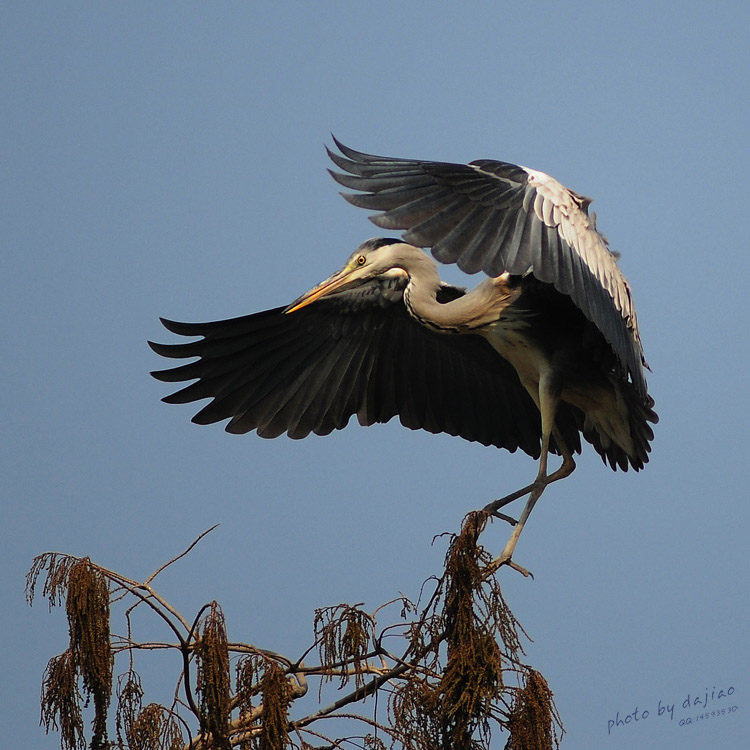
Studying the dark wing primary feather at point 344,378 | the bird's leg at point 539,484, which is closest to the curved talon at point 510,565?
the bird's leg at point 539,484

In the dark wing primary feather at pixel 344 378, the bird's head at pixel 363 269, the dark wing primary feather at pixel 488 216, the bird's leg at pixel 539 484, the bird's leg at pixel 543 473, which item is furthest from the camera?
the dark wing primary feather at pixel 344 378

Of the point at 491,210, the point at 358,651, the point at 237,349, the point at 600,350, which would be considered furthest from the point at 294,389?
the point at 358,651

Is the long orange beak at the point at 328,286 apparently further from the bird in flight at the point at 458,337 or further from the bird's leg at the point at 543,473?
the bird's leg at the point at 543,473

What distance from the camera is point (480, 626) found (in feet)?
12.0

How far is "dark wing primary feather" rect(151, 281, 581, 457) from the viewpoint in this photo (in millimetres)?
5773

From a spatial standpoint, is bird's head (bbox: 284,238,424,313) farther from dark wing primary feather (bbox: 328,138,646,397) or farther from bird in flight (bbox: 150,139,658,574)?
dark wing primary feather (bbox: 328,138,646,397)

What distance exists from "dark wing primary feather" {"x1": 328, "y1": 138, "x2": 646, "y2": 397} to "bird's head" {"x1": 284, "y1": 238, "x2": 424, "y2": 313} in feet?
3.48

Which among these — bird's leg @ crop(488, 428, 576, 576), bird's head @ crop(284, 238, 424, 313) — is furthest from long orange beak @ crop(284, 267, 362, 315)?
bird's leg @ crop(488, 428, 576, 576)

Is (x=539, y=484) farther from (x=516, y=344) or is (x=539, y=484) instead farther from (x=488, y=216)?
(x=488, y=216)

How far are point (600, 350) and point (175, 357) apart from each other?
2017 millimetres

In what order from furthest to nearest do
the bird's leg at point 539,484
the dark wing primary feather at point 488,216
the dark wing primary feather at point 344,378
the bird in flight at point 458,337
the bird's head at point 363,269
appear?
the dark wing primary feather at point 344,378 → the bird's head at point 363,269 → the bird's leg at point 539,484 → the bird in flight at point 458,337 → the dark wing primary feather at point 488,216

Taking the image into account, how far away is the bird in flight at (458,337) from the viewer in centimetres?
418

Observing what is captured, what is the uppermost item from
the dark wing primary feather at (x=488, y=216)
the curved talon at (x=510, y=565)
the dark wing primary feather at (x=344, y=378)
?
the dark wing primary feather at (x=344, y=378)

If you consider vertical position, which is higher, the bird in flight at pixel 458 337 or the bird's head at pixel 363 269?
the bird's head at pixel 363 269
